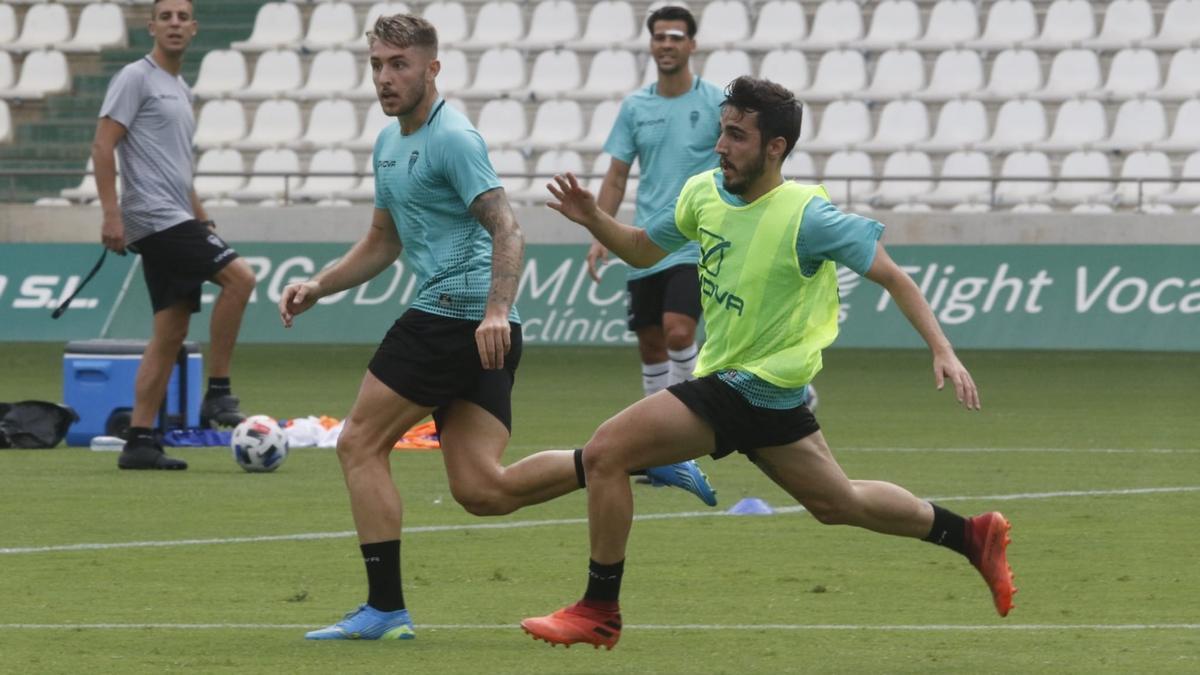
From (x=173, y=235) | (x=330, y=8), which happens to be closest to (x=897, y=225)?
(x=330, y=8)

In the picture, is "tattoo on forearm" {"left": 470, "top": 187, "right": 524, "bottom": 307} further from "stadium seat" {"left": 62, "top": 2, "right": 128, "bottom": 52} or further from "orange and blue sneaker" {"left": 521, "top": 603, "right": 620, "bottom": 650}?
"stadium seat" {"left": 62, "top": 2, "right": 128, "bottom": 52}

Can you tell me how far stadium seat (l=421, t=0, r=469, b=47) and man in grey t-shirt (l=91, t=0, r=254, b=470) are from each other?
611 inches

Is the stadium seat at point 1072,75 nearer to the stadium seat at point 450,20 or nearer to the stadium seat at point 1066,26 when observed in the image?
the stadium seat at point 1066,26

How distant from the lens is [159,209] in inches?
492

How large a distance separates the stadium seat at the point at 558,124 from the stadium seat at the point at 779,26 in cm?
225

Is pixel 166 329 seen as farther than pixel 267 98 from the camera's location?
No

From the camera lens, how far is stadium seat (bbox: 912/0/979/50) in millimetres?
26578

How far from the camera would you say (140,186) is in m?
12.6

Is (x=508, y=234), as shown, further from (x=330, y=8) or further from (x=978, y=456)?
(x=330, y=8)

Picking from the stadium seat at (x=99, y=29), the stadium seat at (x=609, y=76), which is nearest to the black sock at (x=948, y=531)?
the stadium seat at (x=609, y=76)

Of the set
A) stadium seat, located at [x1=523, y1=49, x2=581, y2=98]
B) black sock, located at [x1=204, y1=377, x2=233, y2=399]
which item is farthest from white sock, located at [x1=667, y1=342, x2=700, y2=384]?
stadium seat, located at [x1=523, y1=49, x2=581, y2=98]

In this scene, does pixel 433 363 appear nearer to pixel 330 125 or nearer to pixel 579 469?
pixel 579 469

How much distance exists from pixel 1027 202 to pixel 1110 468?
11833 mm

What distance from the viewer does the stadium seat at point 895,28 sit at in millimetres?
26734
